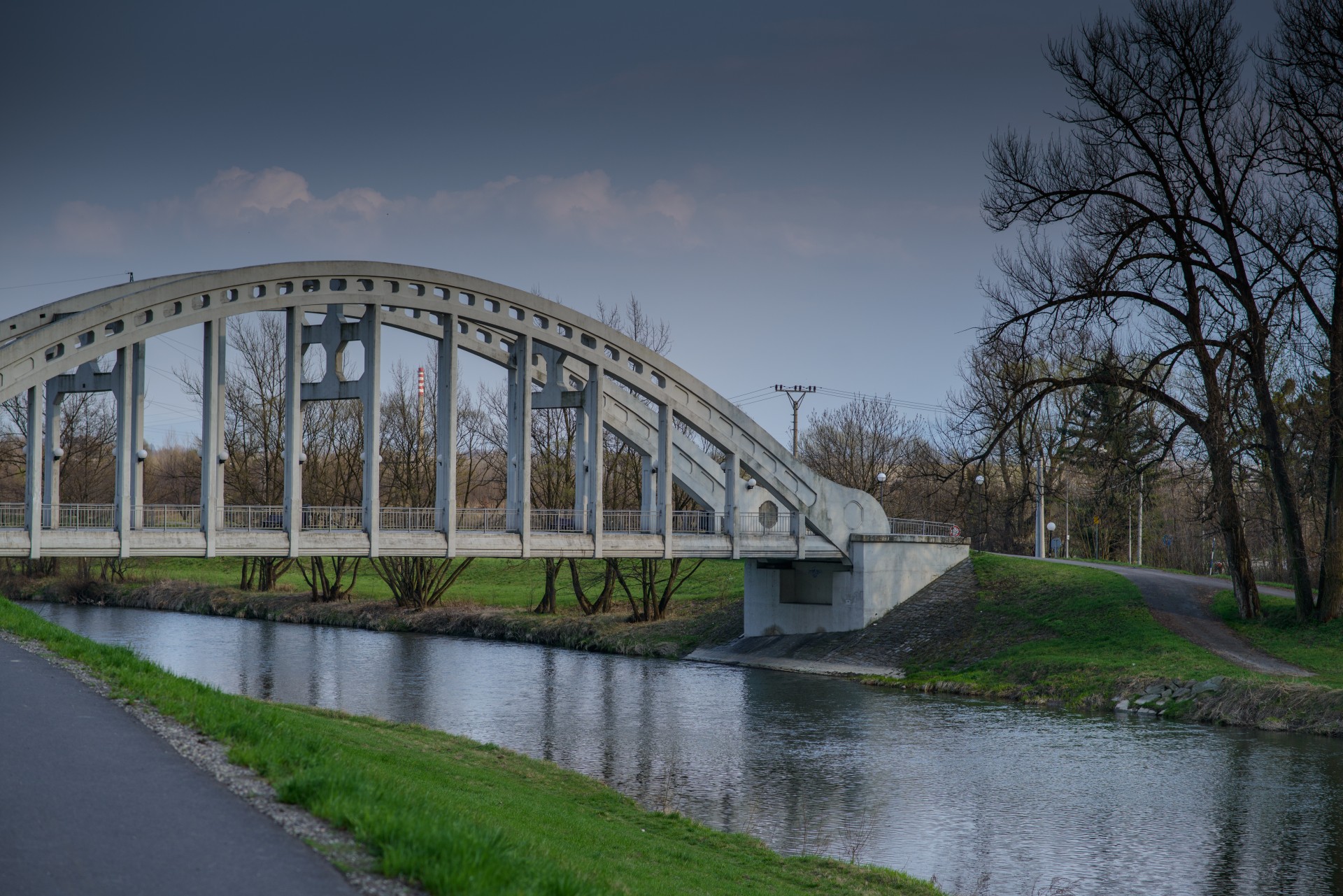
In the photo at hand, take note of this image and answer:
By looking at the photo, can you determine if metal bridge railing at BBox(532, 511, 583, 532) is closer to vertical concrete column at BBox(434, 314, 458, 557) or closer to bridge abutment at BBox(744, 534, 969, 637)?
vertical concrete column at BBox(434, 314, 458, 557)

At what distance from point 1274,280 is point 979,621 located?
12806mm

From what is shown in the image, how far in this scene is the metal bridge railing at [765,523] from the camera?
38406 mm

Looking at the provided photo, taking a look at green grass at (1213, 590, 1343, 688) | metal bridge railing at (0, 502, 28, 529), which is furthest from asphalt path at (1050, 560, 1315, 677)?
metal bridge railing at (0, 502, 28, 529)

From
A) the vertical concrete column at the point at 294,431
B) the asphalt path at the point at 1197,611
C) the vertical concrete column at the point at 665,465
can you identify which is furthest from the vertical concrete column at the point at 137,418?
the asphalt path at the point at 1197,611

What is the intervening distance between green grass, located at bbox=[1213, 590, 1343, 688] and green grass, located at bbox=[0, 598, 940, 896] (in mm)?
17005

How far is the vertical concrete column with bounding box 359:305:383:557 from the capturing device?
93.8 ft

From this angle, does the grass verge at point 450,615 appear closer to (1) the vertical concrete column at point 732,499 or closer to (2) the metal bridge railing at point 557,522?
(2) the metal bridge railing at point 557,522

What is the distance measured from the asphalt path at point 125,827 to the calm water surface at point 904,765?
8.56 meters

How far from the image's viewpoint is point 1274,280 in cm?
Answer: 2897

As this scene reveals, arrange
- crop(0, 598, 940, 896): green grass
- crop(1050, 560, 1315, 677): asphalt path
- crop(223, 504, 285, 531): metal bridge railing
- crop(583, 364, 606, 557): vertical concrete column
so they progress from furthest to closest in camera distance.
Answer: crop(583, 364, 606, 557): vertical concrete column, crop(223, 504, 285, 531): metal bridge railing, crop(1050, 560, 1315, 677): asphalt path, crop(0, 598, 940, 896): green grass

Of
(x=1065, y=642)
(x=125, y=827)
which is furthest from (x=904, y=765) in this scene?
(x=125, y=827)

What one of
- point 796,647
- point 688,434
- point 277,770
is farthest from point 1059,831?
point 688,434

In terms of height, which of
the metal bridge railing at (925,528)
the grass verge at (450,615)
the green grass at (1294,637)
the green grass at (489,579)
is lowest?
the grass verge at (450,615)

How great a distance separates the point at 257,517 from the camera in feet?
152
